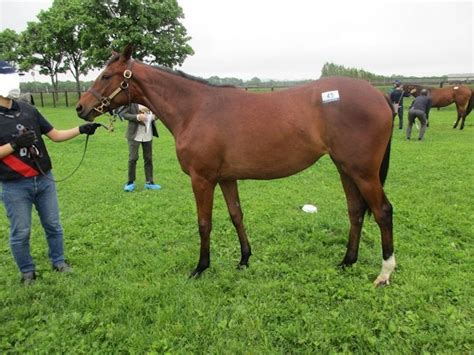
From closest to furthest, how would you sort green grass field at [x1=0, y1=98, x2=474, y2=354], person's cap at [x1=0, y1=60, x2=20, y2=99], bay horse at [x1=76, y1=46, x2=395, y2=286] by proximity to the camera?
green grass field at [x1=0, y1=98, x2=474, y2=354] → person's cap at [x1=0, y1=60, x2=20, y2=99] → bay horse at [x1=76, y1=46, x2=395, y2=286]

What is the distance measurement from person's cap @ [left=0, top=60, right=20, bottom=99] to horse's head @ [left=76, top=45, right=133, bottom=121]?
578 millimetres

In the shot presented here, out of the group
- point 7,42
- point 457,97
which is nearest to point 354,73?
point 457,97

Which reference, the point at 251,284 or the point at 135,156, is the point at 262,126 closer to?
the point at 251,284

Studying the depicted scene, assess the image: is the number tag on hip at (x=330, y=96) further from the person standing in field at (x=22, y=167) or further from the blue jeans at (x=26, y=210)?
the blue jeans at (x=26, y=210)

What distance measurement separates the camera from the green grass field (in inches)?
109

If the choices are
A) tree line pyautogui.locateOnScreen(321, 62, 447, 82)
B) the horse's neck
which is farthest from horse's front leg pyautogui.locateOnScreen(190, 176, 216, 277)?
tree line pyautogui.locateOnScreen(321, 62, 447, 82)

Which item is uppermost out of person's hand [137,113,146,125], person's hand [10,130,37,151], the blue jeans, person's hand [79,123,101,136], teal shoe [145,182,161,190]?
person's hand [137,113,146,125]

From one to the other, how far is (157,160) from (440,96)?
15.4 metres

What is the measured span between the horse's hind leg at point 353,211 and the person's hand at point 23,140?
10.6 feet

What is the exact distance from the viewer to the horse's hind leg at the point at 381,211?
3.41m

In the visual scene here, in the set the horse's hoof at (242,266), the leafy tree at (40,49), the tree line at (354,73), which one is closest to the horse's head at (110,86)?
the horse's hoof at (242,266)

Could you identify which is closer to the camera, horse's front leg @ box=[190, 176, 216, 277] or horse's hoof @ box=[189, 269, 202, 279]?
horse's front leg @ box=[190, 176, 216, 277]

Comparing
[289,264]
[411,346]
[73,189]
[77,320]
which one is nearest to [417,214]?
[289,264]

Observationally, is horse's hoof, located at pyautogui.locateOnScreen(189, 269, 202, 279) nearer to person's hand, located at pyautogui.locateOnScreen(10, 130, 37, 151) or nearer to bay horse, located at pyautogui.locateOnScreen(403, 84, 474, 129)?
person's hand, located at pyautogui.locateOnScreen(10, 130, 37, 151)
